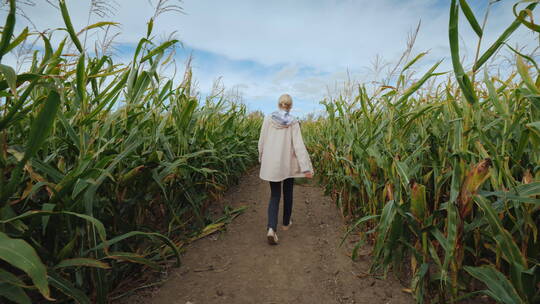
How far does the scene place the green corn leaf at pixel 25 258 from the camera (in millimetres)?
694

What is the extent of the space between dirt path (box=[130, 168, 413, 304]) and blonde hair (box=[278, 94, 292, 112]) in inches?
48.9

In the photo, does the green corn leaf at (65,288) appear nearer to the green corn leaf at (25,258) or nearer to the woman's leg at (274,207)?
the green corn leaf at (25,258)

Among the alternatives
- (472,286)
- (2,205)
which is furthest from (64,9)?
(472,286)

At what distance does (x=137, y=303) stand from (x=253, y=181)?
123 inches

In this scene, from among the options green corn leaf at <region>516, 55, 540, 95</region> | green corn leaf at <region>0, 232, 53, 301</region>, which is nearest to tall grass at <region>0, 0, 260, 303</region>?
green corn leaf at <region>0, 232, 53, 301</region>

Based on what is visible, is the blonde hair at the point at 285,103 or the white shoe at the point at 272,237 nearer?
the white shoe at the point at 272,237

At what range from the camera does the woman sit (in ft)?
8.68

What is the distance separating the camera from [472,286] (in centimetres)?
155

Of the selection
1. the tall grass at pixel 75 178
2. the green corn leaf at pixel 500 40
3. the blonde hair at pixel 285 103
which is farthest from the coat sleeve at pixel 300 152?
the green corn leaf at pixel 500 40

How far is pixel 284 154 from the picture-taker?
8.84 feet

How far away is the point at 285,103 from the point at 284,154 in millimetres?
504

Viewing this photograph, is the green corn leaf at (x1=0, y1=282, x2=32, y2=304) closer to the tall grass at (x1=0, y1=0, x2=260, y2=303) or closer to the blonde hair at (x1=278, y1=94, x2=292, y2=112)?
the tall grass at (x1=0, y1=0, x2=260, y2=303)

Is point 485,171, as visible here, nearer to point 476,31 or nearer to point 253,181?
point 476,31

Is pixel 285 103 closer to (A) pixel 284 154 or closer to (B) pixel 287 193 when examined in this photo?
(A) pixel 284 154
